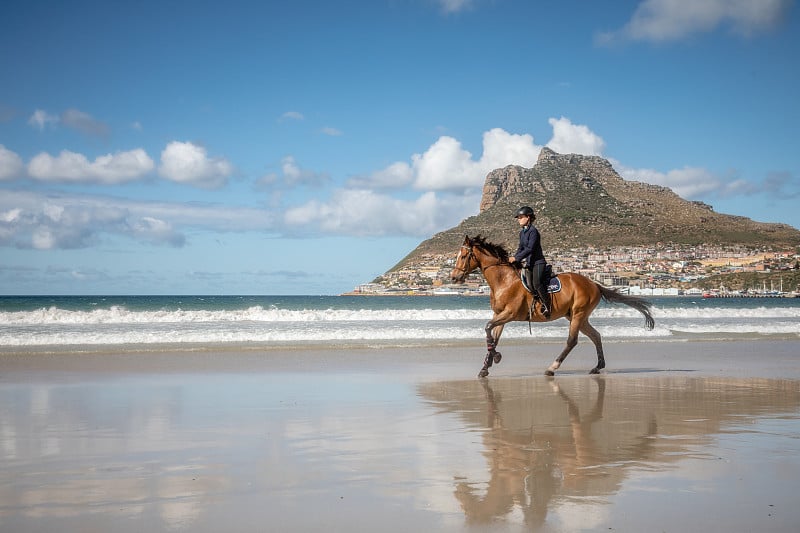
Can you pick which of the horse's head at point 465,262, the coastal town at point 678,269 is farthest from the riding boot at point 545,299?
the coastal town at point 678,269

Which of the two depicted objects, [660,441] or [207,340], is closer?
[660,441]

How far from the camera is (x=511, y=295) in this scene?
12.5 m

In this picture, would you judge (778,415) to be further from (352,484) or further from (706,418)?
(352,484)

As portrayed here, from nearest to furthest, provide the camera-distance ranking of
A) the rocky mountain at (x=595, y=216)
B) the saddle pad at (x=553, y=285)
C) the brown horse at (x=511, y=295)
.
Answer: the brown horse at (x=511, y=295) → the saddle pad at (x=553, y=285) → the rocky mountain at (x=595, y=216)

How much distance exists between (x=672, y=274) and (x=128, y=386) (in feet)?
279

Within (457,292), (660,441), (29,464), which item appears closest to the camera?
(29,464)

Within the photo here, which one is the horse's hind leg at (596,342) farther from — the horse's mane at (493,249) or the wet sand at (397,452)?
the horse's mane at (493,249)

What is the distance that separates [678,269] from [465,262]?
8127 cm

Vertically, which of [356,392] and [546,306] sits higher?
[546,306]

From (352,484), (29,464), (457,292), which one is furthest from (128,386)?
(457,292)

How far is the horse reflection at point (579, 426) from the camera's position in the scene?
4789 millimetres

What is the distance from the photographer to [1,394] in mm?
10023

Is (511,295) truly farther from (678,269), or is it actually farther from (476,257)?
(678,269)

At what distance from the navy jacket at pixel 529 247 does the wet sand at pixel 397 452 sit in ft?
7.11
